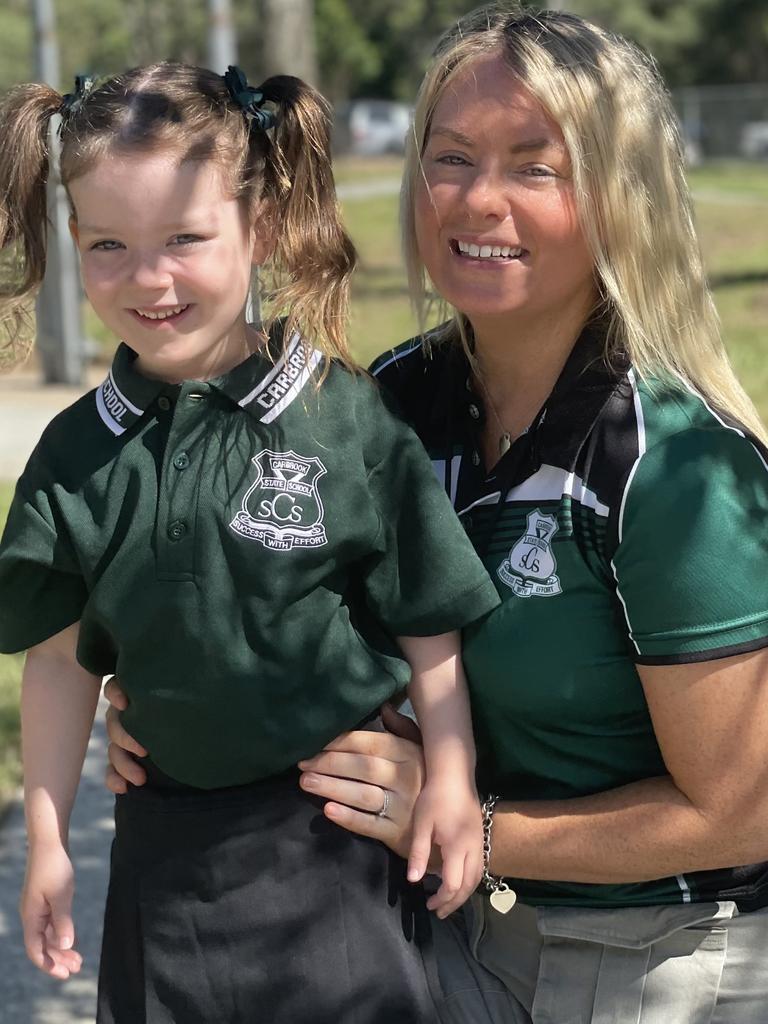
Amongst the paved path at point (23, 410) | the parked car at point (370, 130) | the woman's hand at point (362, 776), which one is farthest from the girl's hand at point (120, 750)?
the parked car at point (370, 130)

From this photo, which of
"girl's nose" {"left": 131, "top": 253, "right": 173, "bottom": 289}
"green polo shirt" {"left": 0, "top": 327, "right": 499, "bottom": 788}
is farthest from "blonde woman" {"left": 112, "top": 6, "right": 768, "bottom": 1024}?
"girl's nose" {"left": 131, "top": 253, "right": 173, "bottom": 289}

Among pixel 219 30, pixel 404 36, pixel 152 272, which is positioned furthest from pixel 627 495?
pixel 404 36

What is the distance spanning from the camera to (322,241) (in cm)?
231

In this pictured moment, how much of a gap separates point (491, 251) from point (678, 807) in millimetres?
923

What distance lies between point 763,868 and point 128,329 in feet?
4.32

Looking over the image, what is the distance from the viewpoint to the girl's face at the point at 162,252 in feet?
6.94

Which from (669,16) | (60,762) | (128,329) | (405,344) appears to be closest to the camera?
(128,329)

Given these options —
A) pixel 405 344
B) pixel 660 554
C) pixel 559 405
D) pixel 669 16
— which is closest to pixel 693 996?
pixel 660 554

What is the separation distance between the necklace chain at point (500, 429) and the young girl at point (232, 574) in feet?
0.76

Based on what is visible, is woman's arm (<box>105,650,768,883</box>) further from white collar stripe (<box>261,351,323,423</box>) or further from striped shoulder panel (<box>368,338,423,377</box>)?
striped shoulder panel (<box>368,338,423,377</box>)

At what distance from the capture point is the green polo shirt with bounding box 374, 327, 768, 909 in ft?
6.73

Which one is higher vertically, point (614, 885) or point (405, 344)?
point (405, 344)

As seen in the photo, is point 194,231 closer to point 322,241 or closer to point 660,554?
point 322,241

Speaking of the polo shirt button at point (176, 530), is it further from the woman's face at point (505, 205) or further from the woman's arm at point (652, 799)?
the woman's face at point (505, 205)
